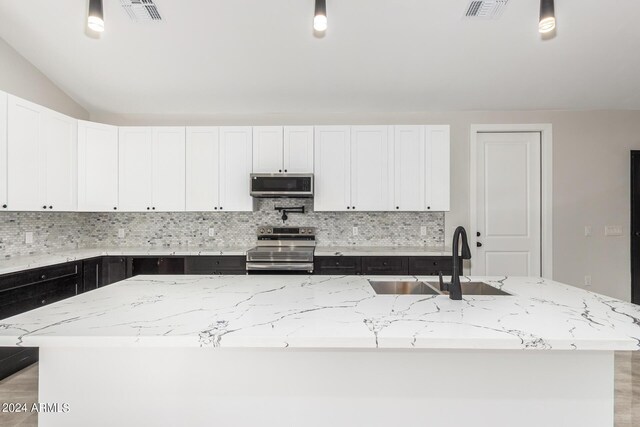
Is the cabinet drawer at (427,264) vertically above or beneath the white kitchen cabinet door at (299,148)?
beneath

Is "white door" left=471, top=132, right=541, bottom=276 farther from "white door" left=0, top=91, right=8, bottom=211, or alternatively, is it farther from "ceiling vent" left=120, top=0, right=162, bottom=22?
"white door" left=0, top=91, right=8, bottom=211

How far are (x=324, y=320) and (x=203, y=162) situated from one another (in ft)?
10.3

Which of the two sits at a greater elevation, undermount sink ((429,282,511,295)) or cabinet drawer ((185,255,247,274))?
undermount sink ((429,282,511,295))

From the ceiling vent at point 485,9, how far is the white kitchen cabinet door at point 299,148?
1.83 meters

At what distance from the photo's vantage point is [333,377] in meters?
1.31

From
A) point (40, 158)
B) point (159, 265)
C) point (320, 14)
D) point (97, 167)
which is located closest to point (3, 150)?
point (40, 158)

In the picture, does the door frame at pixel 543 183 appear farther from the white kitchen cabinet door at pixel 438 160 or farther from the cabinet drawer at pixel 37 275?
the cabinet drawer at pixel 37 275

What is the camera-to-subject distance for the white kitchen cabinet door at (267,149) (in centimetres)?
384

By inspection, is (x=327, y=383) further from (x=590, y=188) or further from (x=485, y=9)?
(x=590, y=188)

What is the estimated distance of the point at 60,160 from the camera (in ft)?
11.2

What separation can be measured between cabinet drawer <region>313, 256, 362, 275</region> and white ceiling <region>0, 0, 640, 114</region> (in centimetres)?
180

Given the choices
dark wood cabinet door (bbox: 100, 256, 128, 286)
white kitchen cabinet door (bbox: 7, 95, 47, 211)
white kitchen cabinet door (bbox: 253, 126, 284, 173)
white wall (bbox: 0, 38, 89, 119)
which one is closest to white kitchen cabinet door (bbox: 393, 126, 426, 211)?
white kitchen cabinet door (bbox: 253, 126, 284, 173)

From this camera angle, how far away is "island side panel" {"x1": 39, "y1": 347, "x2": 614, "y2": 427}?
4.20 ft

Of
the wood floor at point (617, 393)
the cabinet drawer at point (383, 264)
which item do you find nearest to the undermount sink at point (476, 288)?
the wood floor at point (617, 393)
